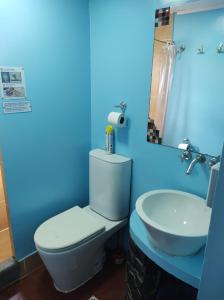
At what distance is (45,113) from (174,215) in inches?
43.1

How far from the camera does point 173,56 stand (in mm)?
1288

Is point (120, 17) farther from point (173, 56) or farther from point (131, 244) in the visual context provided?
point (131, 244)

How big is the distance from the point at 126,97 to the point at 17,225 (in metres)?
1.22

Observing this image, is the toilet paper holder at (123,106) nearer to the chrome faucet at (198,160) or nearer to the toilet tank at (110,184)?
the toilet tank at (110,184)

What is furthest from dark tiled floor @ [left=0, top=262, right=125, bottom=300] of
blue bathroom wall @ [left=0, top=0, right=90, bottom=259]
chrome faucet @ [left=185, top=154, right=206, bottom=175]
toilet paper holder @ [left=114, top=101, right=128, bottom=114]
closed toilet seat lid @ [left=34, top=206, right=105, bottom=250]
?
toilet paper holder @ [left=114, top=101, right=128, bottom=114]

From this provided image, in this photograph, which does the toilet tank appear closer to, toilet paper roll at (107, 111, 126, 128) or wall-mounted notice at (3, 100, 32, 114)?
toilet paper roll at (107, 111, 126, 128)

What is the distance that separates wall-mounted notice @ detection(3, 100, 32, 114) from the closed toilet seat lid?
80cm

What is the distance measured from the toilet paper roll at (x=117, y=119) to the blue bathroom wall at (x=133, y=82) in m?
0.05

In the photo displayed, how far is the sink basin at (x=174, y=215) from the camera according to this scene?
3.22ft

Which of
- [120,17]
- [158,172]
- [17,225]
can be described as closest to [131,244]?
[158,172]

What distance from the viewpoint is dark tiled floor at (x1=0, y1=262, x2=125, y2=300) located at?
5.18 feet

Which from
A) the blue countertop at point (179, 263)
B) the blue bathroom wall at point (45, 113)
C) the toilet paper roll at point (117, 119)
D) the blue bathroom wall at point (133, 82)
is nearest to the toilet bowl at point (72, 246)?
the blue bathroom wall at point (45, 113)

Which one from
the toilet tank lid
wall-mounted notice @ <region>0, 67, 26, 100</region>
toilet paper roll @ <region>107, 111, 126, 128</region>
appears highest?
wall-mounted notice @ <region>0, 67, 26, 100</region>

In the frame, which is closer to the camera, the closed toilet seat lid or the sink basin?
the sink basin
